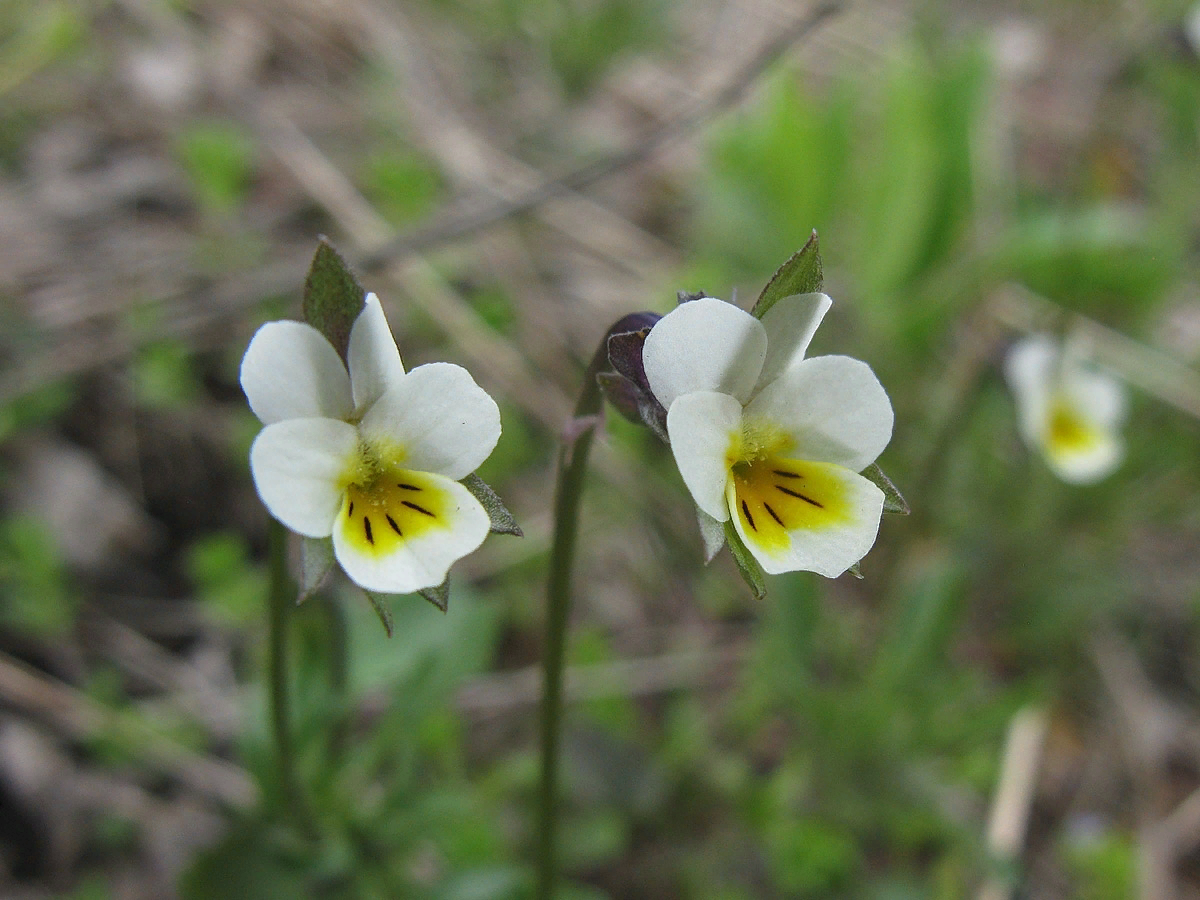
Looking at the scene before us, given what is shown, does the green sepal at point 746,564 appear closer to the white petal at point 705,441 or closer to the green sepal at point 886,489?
the white petal at point 705,441

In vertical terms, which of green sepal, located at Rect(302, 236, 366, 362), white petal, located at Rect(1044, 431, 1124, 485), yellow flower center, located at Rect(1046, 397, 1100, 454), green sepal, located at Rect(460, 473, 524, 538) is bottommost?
green sepal, located at Rect(460, 473, 524, 538)

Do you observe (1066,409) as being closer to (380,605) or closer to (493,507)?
(493,507)

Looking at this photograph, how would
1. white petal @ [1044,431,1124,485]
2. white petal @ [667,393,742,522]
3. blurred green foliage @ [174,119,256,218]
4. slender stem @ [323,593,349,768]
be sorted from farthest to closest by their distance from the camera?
blurred green foliage @ [174,119,256,218] → white petal @ [1044,431,1124,485] → slender stem @ [323,593,349,768] → white petal @ [667,393,742,522]

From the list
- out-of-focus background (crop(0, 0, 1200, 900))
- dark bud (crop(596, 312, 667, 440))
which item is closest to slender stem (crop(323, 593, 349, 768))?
out-of-focus background (crop(0, 0, 1200, 900))

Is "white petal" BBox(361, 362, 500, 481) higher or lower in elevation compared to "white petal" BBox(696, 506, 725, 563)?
higher

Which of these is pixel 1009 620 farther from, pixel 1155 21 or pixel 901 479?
pixel 1155 21

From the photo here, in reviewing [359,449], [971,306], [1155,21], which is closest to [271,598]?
[359,449]

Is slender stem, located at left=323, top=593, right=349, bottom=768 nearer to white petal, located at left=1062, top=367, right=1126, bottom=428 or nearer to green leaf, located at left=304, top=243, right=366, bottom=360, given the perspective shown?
green leaf, located at left=304, top=243, right=366, bottom=360

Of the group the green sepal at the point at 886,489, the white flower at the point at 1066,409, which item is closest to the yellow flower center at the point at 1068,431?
the white flower at the point at 1066,409
